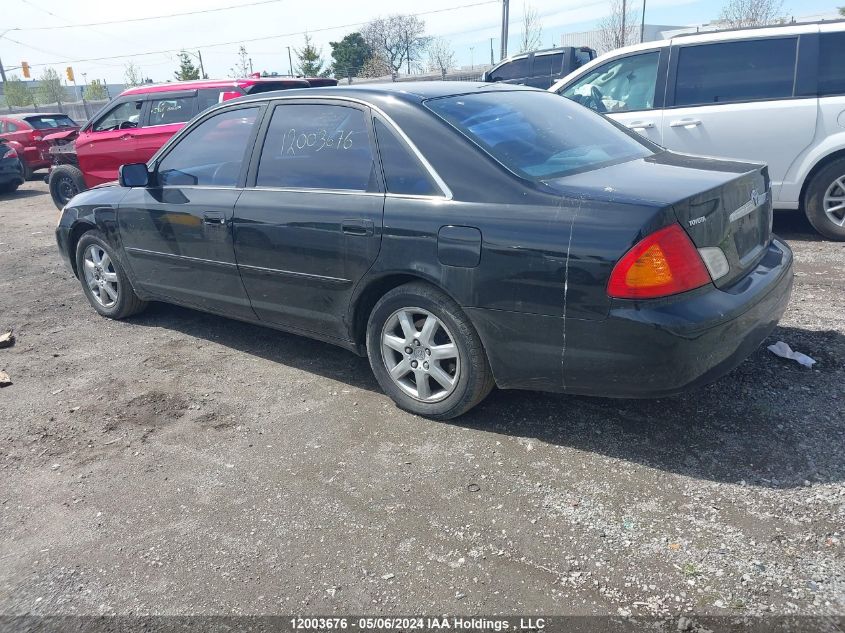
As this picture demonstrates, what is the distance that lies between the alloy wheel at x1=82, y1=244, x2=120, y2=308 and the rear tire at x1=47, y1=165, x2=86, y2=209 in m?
6.84

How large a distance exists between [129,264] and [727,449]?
420cm

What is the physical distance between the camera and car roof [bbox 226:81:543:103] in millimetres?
3696

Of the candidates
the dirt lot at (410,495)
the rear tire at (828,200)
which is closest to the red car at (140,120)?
the dirt lot at (410,495)

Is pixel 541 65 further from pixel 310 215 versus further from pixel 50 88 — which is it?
pixel 50 88

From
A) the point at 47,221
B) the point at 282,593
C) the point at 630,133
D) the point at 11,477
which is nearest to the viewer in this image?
the point at 282,593

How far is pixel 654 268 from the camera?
2.77m

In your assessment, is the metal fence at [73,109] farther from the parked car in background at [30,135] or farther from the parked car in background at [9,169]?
the parked car in background at [9,169]

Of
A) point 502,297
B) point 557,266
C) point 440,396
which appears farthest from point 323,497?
point 557,266

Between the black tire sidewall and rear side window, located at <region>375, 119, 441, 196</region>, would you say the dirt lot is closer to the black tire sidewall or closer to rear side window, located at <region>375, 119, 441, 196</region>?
the black tire sidewall

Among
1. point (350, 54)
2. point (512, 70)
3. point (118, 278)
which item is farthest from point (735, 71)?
point (350, 54)

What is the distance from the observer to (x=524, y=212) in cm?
302

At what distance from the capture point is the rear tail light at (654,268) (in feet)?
9.07

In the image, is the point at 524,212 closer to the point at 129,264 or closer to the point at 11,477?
the point at 11,477

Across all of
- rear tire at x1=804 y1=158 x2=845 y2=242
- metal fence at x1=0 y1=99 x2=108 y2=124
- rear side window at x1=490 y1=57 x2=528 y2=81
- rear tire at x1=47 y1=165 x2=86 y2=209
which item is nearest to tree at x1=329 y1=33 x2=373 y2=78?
metal fence at x1=0 y1=99 x2=108 y2=124
